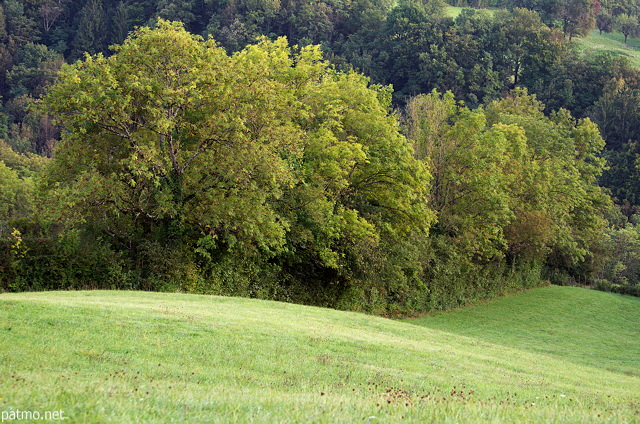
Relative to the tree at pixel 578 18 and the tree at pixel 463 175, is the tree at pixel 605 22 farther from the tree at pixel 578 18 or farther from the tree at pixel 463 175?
the tree at pixel 463 175

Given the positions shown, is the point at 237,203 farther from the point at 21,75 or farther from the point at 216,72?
the point at 21,75

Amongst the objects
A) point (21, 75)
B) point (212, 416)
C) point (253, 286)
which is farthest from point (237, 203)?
point (21, 75)

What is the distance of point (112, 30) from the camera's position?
529ft

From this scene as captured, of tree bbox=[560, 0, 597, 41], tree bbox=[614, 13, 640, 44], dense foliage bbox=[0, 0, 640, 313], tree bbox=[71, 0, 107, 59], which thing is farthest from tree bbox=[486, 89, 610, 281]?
tree bbox=[614, 13, 640, 44]

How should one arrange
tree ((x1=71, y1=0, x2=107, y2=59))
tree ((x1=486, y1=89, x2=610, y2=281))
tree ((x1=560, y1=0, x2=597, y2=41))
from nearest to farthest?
tree ((x1=486, y1=89, x2=610, y2=281)) < tree ((x1=71, y1=0, x2=107, y2=59)) < tree ((x1=560, y1=0, x2=597, y2=41))

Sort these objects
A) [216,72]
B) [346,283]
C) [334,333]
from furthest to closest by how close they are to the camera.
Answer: [346,283]
[216,72]
[334,333]

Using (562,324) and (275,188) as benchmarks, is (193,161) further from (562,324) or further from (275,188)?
(562,324)

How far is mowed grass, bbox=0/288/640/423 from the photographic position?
7781mm

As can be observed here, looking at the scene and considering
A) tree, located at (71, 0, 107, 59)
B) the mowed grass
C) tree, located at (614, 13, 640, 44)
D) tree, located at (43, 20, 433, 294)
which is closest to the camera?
the mowed grass

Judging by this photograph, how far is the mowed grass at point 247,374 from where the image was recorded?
7781 millimetres

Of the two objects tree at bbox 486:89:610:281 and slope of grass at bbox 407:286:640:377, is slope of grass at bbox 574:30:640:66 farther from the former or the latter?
slope of grass at bbox 407:286:640:377

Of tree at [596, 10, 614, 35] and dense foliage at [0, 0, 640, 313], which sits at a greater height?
tree at [596, 10, 614, 35]

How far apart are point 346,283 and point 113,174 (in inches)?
695

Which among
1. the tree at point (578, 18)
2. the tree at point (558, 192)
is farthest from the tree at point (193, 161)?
the tree at point (578, 18)
